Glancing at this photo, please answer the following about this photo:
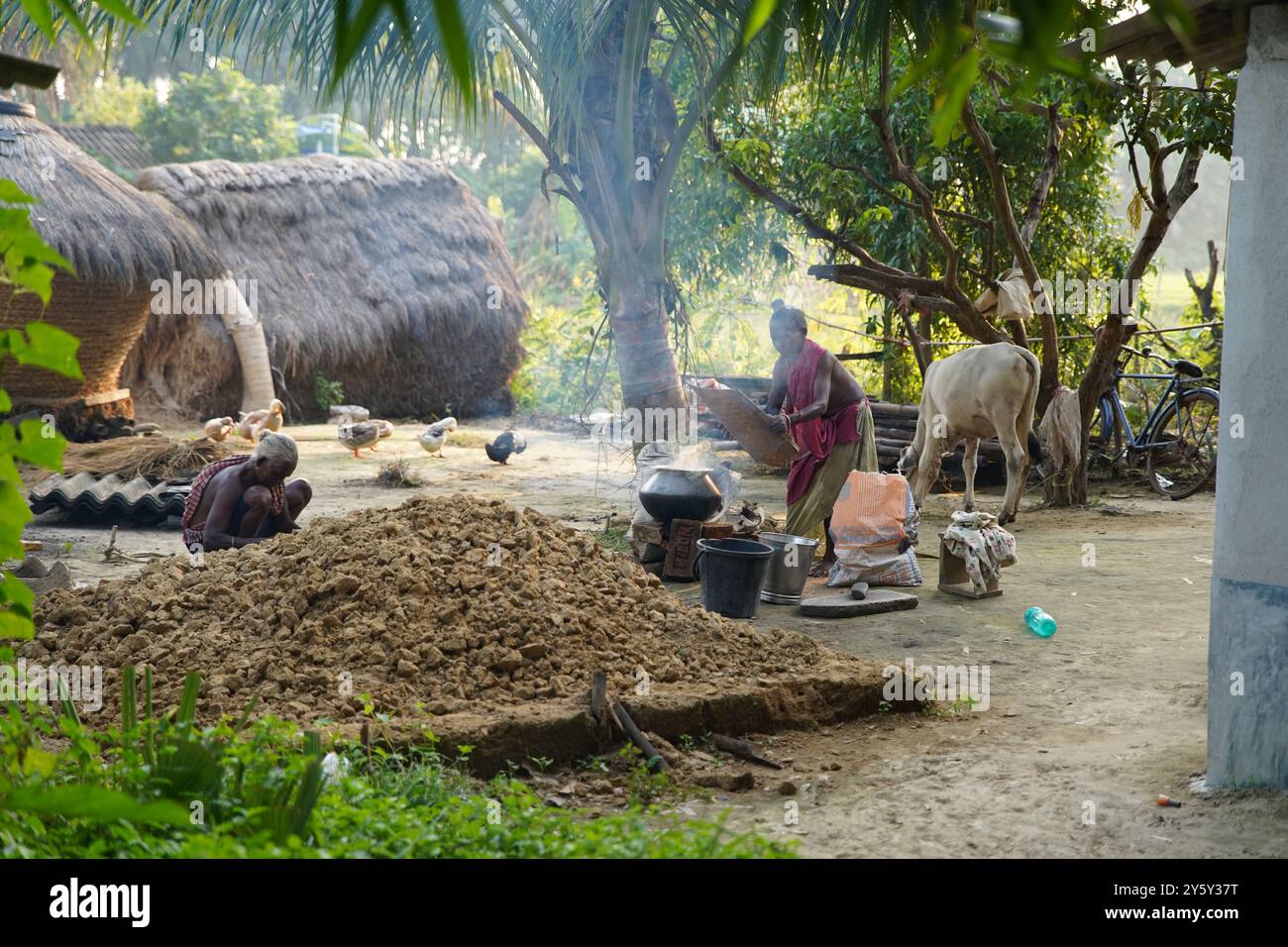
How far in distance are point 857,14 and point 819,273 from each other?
2.32m

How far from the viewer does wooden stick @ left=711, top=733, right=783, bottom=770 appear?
4.31 metres

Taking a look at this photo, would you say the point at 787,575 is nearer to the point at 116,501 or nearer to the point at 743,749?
the point at 743,749

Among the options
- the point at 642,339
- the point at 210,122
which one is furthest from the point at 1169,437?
the point at 210,122

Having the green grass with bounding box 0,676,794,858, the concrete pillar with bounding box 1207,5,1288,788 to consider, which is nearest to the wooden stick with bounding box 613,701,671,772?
the green grass with bounding box 0,676,794,858

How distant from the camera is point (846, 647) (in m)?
5.92

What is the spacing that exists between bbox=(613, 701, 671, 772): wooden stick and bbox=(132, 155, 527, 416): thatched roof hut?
13.0 meters

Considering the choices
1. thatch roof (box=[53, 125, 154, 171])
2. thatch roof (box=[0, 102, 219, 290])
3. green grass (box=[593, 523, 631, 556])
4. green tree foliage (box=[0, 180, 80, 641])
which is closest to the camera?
green tree foliage (box=[0, 180, 80, 641])

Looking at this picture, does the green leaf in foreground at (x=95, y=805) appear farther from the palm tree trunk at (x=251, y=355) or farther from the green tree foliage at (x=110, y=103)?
the green tree foliage at (x=110, y=103)

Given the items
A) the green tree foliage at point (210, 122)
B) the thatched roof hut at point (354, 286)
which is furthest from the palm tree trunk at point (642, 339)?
the green tree foliage at point (210, 122)

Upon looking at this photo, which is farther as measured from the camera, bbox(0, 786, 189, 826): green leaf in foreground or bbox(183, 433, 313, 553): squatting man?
bbox(183, 433, 313, 553): squatting man

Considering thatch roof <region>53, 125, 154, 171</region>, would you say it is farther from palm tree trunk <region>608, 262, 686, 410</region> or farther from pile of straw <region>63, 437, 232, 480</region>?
palm tree trunk <region>608, 262, 686, 410</region>

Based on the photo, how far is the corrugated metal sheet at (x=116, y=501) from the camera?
29.0 ft

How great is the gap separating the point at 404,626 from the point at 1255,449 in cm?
311
